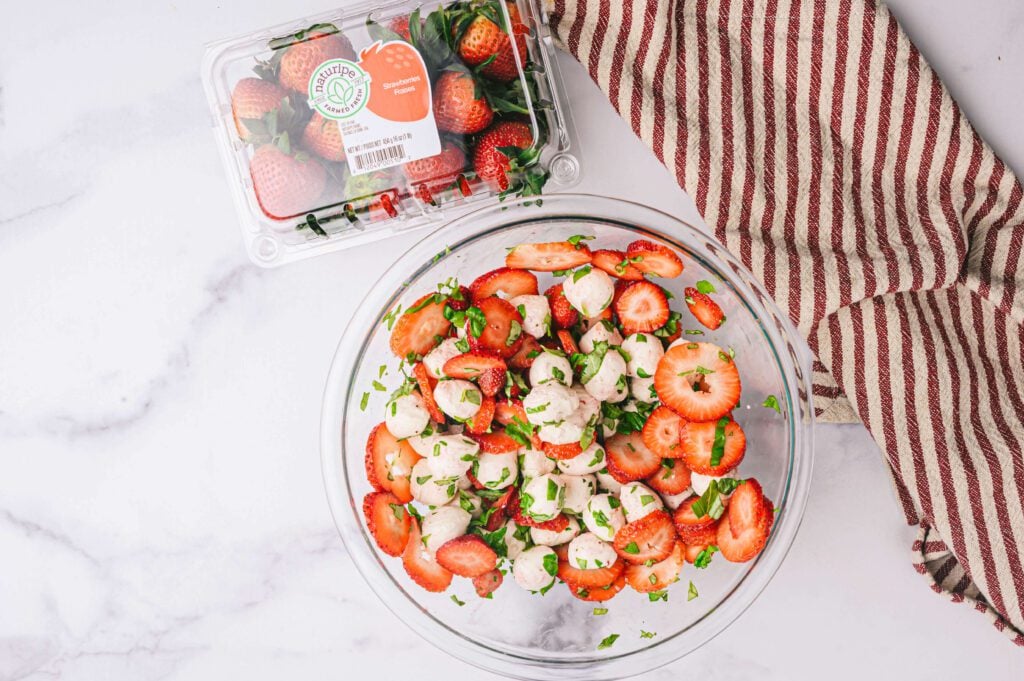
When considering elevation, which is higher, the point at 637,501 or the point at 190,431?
the point at 190,431

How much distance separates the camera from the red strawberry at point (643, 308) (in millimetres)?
973

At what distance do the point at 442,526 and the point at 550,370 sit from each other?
0.22 meters

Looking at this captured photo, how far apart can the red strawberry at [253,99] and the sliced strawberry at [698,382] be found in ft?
1.77

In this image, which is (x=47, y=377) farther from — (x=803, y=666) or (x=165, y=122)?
(x=803, y=666)

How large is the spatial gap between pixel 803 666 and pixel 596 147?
74cm

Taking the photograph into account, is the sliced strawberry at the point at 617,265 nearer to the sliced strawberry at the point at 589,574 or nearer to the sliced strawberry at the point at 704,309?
the sliced strawberry at the point at 704,309

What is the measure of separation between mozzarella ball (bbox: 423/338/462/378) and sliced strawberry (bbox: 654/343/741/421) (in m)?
0.23

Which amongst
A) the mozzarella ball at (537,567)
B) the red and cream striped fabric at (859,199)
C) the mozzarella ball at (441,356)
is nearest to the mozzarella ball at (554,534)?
the mozzarella ball at (537,567)

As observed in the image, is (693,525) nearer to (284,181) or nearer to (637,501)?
(637,501)

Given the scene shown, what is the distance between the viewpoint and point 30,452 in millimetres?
1210

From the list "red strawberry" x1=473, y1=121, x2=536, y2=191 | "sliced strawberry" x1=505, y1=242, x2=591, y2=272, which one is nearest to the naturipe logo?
"red strawberry" x1=473, y1=121, x2=536, y2=191

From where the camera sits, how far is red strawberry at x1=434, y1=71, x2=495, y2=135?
96cm

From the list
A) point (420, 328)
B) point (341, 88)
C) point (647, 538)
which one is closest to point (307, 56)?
point (341, 88)

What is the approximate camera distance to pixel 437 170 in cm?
99
